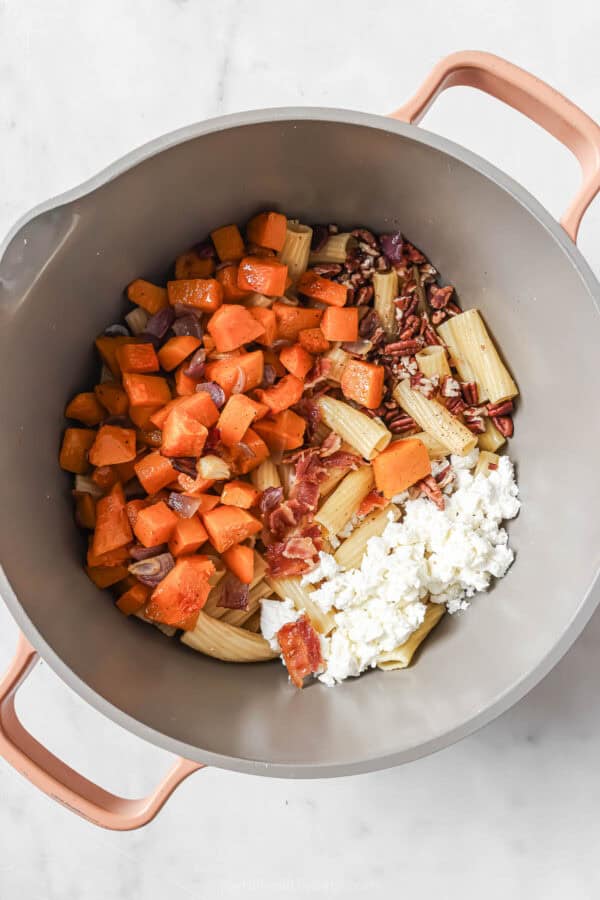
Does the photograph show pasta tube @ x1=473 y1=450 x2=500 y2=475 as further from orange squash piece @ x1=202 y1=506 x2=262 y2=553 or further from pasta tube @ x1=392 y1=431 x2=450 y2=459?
orange squash piece @ x1=202 y1=506 x2=262 y2=553

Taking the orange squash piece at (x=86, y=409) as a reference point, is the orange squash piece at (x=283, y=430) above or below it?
below

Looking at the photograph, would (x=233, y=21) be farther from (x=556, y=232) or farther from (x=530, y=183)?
(x=556, y=232)

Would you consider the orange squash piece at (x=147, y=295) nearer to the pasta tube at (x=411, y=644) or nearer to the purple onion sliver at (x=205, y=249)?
the purple onion sliver at (x=205, y=249)

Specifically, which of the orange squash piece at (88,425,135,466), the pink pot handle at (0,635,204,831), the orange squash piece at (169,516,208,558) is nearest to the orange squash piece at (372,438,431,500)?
the orange squash piece at (169,516,208,558)

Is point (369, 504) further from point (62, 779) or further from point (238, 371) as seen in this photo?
point (62, 779)

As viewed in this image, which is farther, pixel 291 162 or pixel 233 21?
pixel 233 21

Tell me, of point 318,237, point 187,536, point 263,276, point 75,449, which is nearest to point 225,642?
point 187,536

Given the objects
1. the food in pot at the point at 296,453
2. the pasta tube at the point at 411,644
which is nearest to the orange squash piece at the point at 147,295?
the food in pot at the point at 296,453

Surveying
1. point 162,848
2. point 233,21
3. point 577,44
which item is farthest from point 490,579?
point 233,21
